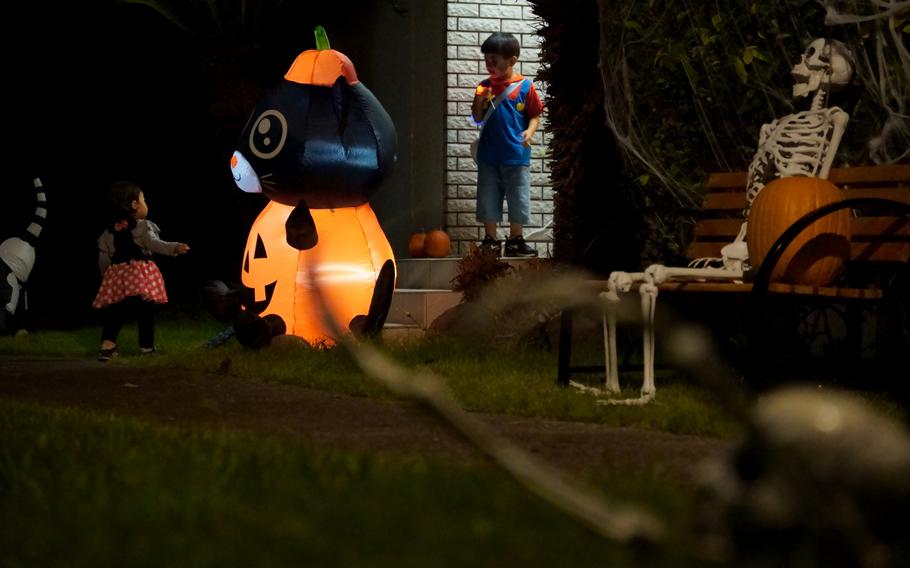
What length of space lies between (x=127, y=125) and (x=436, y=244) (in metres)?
4.32

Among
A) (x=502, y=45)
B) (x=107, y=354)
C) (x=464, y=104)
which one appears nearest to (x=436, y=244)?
(x=464, y=104)

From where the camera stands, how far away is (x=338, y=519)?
2.62m

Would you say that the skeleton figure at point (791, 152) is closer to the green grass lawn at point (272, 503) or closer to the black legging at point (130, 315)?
the green grass lawn at point (272, 503)

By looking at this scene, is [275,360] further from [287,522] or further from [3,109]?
[3,109]

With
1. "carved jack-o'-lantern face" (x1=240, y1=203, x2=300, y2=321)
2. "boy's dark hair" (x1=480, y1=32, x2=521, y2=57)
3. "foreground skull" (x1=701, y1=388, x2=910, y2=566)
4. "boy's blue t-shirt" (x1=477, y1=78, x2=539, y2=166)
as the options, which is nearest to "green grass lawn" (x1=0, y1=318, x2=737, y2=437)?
"carved jack-o'-lantern face" (x1=240, y1=203, x2=300, y2=321)

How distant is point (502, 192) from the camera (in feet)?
36.2

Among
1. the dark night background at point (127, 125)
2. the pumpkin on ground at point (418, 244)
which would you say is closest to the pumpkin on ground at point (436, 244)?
the pumpkin on ground at point (418, 244)

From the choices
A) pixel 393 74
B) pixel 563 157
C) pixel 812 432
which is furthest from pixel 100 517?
pixel 393 74

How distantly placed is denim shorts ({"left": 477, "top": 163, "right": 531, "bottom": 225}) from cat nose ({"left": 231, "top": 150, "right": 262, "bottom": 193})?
3.05 m

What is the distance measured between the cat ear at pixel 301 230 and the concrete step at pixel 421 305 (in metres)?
2.09

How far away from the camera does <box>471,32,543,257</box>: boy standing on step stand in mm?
10688

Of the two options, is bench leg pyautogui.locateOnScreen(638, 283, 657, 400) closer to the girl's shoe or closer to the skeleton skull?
the skeleton skull

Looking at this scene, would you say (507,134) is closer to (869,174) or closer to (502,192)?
(502,192)

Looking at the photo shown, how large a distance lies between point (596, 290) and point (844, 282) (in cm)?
122
